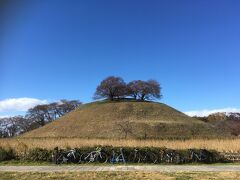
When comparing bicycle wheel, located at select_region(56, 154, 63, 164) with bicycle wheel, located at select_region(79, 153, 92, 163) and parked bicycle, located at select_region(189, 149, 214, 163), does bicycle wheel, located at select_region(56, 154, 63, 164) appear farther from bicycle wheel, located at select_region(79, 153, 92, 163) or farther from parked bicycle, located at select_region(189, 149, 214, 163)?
parked bicycle, located at select_region(189, 149, 214, 163)

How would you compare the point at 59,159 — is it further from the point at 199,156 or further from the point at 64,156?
the point at 199,156

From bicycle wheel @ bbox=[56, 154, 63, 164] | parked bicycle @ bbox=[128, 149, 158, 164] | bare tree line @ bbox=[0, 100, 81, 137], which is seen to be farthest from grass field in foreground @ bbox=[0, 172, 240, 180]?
bare tree line @ bbox=[0, 100, 81, 137]

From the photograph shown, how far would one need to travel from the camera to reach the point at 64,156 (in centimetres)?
1786

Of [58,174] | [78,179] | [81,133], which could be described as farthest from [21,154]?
[81,133]

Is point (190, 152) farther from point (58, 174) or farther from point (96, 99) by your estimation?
point (96, 99)

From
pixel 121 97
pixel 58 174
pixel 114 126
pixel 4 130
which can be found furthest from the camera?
pixel 4 130

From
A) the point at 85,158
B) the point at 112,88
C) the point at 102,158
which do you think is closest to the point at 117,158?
the point at 102,158

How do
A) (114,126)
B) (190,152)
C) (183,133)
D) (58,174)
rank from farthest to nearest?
(114,126) → (183,133) → (190,152) → (58,174)

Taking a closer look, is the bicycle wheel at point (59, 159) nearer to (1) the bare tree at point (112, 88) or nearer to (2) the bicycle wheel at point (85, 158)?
(2) the bicycle wheel at point (85, 158)

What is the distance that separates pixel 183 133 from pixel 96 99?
114 feet

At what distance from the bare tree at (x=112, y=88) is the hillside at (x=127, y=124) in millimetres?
4743

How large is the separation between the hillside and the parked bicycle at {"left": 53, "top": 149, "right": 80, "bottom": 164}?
41776mm

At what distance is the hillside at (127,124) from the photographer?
210 ft

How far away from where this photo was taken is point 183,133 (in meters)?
63.9
